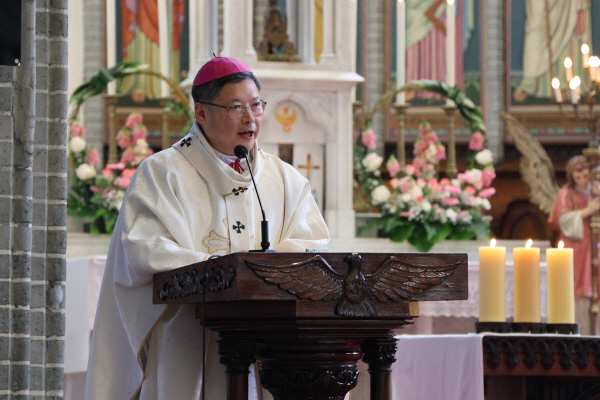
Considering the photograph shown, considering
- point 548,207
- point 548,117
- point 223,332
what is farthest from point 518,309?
point 548,117

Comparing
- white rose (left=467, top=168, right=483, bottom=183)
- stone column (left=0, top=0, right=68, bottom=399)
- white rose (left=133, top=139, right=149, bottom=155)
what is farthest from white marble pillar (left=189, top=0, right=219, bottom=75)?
stone column (left=0, top=0, right=68, bottom=399)

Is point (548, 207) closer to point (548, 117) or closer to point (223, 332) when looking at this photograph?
point (548, 117)

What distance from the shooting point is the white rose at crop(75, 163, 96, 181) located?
5430 mm

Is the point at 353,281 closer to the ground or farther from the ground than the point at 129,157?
closer to the ground

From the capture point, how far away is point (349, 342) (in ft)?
6.81

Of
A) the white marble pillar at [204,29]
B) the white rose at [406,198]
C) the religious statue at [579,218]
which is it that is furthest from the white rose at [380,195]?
the white marble pillar at [204,29]

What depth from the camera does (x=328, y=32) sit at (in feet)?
19.0

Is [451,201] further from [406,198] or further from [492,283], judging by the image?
[492,283]

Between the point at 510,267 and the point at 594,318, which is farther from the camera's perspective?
the point at 594,318

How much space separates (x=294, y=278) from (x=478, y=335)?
47.7 inches

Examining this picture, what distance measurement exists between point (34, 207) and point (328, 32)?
10.4 feet

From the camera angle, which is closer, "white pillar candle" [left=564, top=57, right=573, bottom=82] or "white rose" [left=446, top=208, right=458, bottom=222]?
"white pillar candle" [left=564, top=57, right=573, bottom=82]

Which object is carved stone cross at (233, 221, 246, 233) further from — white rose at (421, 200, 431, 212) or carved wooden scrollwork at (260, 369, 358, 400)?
white rose at (421, 200, 431, 212)

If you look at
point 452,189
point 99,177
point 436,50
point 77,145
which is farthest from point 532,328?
point 436,50
